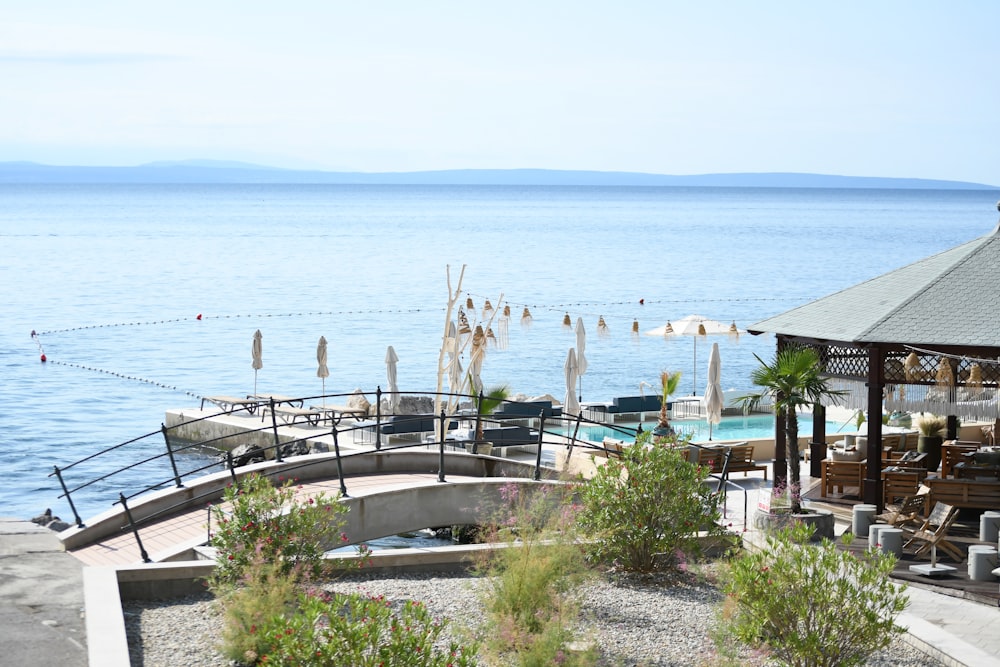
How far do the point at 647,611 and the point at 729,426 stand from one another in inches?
840

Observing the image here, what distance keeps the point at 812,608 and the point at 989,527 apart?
7637 millimetres

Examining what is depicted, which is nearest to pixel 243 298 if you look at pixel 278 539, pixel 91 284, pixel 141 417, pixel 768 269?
pixel 91 284

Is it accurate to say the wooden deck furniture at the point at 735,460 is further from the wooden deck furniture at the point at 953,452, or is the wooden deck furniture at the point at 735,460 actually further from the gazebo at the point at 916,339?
the wooden deck furniture at the point at 953,452

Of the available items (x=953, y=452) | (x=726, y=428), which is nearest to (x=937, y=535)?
(x=953, y=452)

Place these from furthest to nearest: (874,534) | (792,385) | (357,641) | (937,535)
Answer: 1. (792,385)
2. (874,534)
3. (937,535)
4. (357,641)

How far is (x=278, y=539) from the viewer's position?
417 inches

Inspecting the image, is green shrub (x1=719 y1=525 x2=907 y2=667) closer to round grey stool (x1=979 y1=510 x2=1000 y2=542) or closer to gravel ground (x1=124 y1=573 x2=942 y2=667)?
gravel ground (x1=124 y1=573 x2=942 y2=667)

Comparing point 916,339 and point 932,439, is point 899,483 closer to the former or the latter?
point 916,339

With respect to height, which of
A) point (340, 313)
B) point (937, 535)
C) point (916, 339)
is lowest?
point (340, 313)

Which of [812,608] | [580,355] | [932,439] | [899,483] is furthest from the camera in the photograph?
[580,355]

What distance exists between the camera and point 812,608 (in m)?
8.73

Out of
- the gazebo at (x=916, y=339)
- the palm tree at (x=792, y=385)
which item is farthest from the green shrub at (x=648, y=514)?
the gazebo at (x=916, y=339)

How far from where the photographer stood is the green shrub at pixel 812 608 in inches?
340

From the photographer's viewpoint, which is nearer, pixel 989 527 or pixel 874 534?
pixel 874 534
